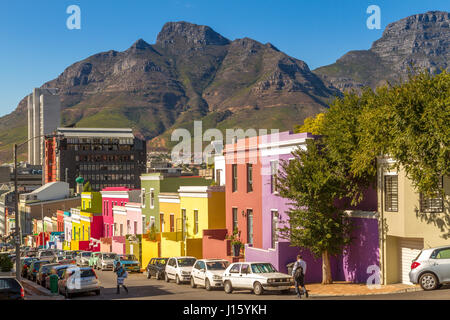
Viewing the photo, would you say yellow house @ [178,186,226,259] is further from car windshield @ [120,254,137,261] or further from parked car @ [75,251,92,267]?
parked car @ [75,251,92,267]

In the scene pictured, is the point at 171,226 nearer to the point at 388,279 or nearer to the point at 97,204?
the point at 388,279

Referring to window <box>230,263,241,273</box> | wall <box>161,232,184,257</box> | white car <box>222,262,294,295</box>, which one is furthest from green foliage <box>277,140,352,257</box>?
wall <box>161,232,184,257</box>

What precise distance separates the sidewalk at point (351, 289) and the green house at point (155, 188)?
1067 inches

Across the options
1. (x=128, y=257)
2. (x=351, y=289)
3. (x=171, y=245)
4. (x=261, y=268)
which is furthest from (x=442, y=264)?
(x=128, y=257)

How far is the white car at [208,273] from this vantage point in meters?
30.7

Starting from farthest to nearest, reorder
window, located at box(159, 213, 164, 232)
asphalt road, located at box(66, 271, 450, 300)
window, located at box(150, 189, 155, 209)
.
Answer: window, located at box(150, 189, 155, 209) < window, located at box(159, 213, 164, 232) < asphalt road, located at box(66, 271, 450, 300)

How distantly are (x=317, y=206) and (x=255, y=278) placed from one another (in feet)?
18.6

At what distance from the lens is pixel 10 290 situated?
2277cm

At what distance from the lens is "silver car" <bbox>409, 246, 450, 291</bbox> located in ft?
75.0

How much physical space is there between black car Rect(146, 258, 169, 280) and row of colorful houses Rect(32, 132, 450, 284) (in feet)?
11.2

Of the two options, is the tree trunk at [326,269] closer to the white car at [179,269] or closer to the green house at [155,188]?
the white car at [179,269]

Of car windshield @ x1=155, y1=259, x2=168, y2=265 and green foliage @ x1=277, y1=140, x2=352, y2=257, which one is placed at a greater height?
green foliage @ x1=277, y1=140, x2=352, y2=257

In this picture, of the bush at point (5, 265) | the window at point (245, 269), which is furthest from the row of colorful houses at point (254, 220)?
the bush at point (5, 265)
